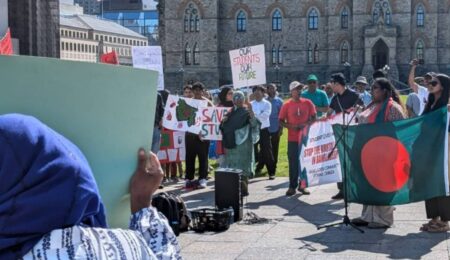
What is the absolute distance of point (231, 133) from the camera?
1152cm

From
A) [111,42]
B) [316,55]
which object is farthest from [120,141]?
[111,42]

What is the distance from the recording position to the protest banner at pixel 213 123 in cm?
1344

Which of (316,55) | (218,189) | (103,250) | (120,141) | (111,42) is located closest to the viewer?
(103,250)

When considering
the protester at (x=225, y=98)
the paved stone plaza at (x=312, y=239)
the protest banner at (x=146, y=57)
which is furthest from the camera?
the protester at (x=225, y=98)

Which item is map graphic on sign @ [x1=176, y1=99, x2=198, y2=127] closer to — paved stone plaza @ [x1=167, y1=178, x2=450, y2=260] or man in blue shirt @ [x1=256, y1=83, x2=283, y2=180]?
man in blue shirt @ [x1=256, y1=83, x2=283, y2=180]

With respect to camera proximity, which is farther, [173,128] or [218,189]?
[173,128]

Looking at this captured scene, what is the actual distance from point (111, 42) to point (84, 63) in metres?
112

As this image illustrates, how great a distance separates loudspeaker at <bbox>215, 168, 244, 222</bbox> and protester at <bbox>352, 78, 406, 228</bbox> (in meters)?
1.48

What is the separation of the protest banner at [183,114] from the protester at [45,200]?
1180cm

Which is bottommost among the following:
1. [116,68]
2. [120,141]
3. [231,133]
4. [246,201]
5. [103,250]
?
[246,201]

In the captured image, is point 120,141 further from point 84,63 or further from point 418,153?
point 418,153

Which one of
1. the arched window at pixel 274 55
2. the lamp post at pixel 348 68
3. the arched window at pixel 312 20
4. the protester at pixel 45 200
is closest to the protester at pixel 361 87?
the protester at pixel 45 200

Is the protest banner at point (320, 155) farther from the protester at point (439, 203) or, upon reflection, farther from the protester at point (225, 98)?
the protester at point (225, 98)

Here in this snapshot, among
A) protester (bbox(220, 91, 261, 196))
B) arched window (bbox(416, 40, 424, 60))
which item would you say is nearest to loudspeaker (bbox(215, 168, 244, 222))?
protester (bbox(220, 91, 261, 196))
